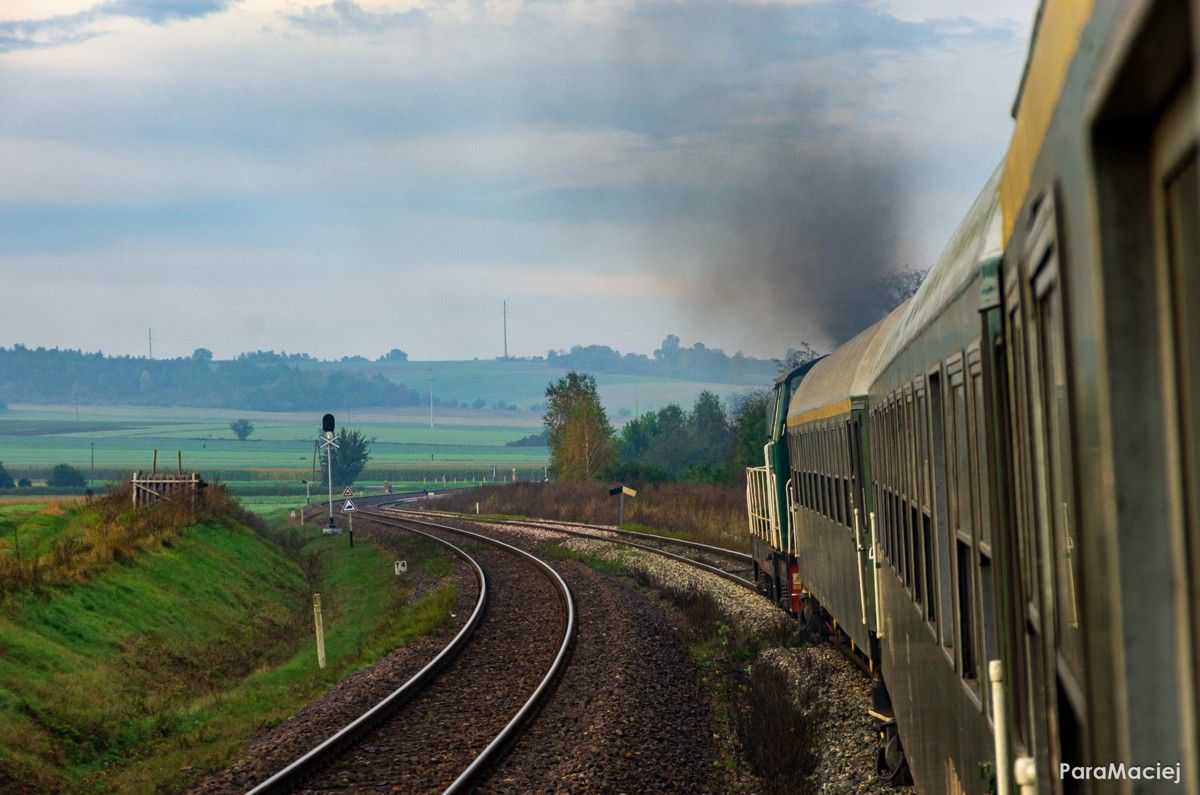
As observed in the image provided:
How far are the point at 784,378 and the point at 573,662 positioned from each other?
5590 mm

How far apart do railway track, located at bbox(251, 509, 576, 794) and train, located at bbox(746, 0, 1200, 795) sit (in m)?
7.74

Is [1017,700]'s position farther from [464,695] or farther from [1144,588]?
[464,695]

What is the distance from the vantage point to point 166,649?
74.3ft

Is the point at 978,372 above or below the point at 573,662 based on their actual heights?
above

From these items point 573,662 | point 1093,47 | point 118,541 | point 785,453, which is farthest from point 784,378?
point 1093,47

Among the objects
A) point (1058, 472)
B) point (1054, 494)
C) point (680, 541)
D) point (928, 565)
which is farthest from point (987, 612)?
point (680, 541)

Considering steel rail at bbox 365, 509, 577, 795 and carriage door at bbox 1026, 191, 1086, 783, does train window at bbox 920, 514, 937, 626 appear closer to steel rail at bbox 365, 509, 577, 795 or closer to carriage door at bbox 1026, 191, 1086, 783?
carriage door at bbox 1026, 191, 1086, 783

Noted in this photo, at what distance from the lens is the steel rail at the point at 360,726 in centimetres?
1217

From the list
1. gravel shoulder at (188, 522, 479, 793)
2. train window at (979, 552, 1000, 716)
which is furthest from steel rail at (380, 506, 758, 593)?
train window at (979, 552, 1000, 716)

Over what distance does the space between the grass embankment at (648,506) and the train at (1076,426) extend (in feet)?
108

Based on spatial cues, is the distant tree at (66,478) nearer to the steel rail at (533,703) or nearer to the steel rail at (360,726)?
the steel rail at (533,703)

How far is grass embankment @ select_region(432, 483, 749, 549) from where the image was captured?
45500 mm

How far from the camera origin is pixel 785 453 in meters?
20.4

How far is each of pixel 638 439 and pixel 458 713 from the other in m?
94.9
